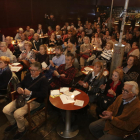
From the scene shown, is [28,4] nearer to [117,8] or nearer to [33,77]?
[33,77]

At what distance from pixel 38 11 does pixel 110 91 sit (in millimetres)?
8782

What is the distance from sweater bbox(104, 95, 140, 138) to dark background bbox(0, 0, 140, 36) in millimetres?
7993

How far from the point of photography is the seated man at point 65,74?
3333mm

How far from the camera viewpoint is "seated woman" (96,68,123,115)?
2743 mm

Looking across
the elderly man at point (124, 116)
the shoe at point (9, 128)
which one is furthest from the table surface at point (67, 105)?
the shoe at point (9, 128)

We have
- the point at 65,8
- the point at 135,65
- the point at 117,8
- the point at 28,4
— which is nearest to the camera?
the point at 135,65

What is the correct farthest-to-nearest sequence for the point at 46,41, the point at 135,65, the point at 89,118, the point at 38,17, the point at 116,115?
1. the point at 38,17
2. the point at 46,41
3. the point at 135,65
4. the point at 89,118
5. the point at 116,115

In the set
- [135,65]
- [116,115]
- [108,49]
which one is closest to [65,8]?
[108,49]

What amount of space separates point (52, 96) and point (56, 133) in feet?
2.52

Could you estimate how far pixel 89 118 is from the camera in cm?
329

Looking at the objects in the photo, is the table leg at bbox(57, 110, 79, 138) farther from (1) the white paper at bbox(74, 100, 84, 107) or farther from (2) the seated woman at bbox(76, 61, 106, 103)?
(2) the seated woman at bbox(76, 61, 106, 103)

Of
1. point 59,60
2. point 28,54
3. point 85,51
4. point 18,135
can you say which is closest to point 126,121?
point 18,135

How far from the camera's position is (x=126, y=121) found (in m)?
2.09

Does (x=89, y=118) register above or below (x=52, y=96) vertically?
below
